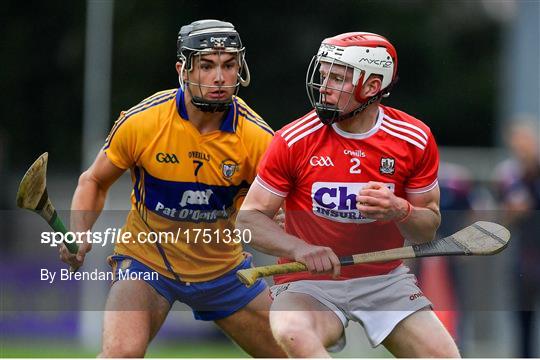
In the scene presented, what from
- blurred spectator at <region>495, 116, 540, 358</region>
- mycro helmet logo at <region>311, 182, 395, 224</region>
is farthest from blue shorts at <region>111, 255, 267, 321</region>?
blurred spectator at <region>495, 116, 540, 358</region>

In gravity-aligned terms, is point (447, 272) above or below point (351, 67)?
below

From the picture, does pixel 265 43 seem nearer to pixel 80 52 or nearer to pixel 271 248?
pixel 80 52

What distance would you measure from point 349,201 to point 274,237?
1.20ft

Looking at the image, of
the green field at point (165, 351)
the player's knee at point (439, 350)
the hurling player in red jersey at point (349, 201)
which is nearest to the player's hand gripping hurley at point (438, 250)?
the hurling player in red jersey at point (349, 201)

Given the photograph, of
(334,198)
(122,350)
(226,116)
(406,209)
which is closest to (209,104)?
(226,116)

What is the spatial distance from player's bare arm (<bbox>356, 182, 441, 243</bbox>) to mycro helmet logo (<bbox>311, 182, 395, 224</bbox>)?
0.12 m

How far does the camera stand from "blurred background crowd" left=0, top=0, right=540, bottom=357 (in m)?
7.54

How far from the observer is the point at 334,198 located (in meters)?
5.48

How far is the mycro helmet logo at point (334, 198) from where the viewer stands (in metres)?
5.46

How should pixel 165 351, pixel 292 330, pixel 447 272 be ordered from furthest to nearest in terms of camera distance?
1. pixel 165 351
2. pixel 447 272
3. pixel 292 330

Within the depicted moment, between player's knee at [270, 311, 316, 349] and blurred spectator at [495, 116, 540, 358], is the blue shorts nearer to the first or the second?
player's knee at [270, 311, 316, 349]

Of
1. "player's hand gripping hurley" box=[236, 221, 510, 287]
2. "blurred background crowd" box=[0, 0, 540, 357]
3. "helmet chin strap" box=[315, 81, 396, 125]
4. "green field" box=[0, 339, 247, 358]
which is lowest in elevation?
"green field" box=[0, 339, 247, 358]

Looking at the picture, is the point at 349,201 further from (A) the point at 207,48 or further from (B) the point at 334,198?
(A) the point at 207,48

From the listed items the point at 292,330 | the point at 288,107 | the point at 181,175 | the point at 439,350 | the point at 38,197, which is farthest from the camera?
the point at 288,107
